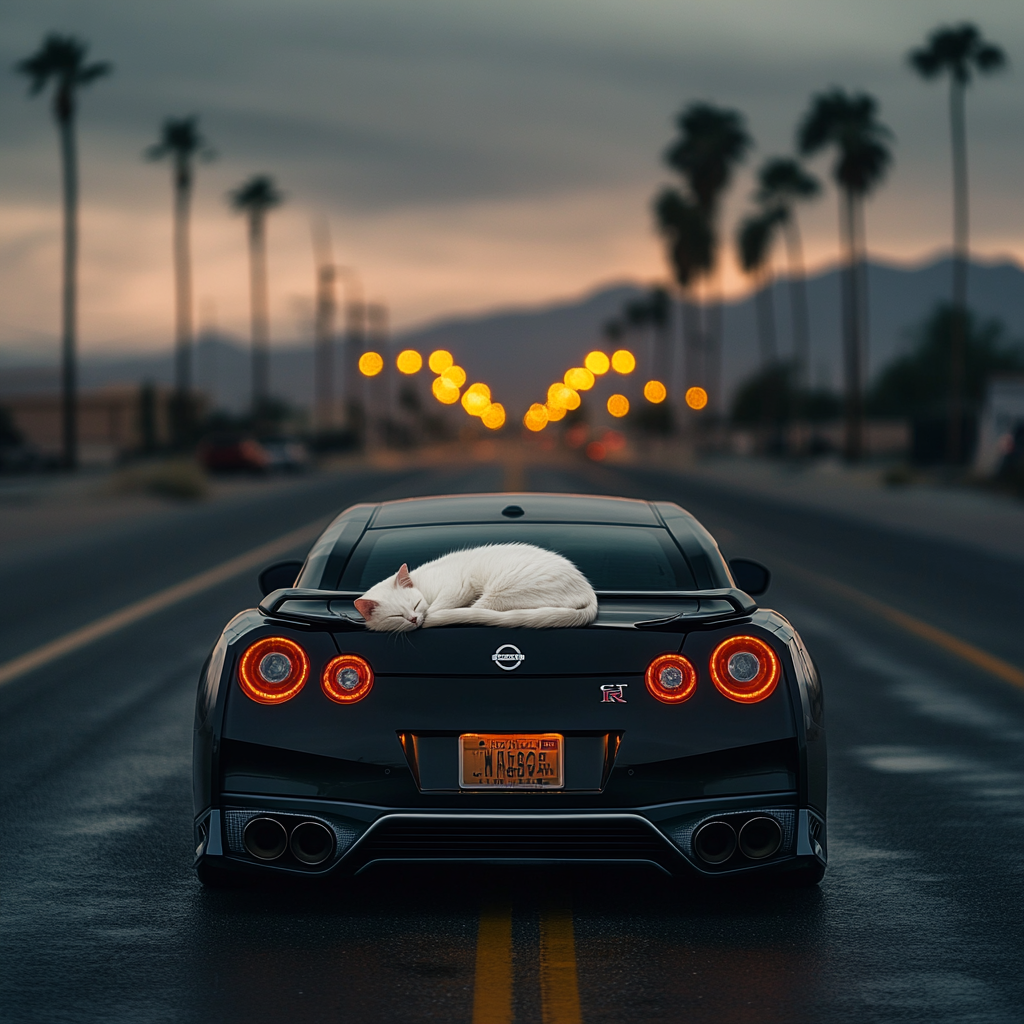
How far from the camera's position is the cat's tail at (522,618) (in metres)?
5.07

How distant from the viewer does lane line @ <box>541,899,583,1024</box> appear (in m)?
Answer: 4.45

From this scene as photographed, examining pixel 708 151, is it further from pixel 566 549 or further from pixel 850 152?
pixel 566 549

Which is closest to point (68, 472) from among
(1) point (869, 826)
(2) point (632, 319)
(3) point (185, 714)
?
(3) point (185, 714)

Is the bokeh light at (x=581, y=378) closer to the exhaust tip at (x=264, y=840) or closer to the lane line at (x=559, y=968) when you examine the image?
the lane line at (x=559, y=968)

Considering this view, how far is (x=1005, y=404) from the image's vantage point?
55375mm

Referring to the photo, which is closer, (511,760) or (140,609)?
(511,760)

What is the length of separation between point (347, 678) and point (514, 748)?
0.59 metres

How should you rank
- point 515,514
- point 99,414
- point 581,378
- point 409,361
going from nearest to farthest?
point 515,514
point 409,361
point 581,378
point 99,414

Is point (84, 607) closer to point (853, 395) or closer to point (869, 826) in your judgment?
point (869, 826)

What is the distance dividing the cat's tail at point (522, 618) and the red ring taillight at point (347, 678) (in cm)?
25

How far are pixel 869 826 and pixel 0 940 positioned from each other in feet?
11.8

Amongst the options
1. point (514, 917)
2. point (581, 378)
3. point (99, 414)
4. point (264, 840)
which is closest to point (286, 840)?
point (264, 840)

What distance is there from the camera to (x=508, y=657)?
5031 mm

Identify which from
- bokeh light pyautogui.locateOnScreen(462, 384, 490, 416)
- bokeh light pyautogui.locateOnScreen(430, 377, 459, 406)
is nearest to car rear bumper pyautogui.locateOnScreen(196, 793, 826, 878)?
bokeh light pyautogui.locateOnScreen(430, 377, 459, 406)
